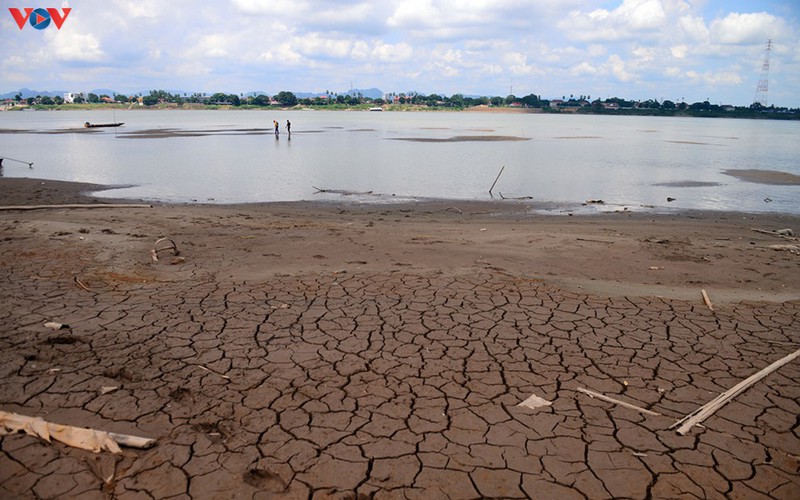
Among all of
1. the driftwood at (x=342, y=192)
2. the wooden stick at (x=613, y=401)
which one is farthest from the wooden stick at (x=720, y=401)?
the driftwood at (x=342, y=192)

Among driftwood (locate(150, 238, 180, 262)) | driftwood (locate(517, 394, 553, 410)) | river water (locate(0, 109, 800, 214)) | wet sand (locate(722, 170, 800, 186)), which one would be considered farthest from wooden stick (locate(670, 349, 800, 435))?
wet sand (locate(722, 170, 800, 186))

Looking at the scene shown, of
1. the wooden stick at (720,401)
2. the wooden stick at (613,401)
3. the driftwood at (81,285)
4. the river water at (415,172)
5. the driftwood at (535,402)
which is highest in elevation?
Result: the river water at (415,172)

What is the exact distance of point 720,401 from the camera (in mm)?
4348

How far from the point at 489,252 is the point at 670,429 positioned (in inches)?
222

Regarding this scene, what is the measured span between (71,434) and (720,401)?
202 inches

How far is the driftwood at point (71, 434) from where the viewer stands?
362 cm

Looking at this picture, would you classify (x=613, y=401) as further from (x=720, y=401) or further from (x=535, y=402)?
(x=720, y=401)

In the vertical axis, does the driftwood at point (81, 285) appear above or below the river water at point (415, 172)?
below

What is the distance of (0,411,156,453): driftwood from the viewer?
3619mm

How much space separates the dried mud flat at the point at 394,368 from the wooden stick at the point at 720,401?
0.21 ft

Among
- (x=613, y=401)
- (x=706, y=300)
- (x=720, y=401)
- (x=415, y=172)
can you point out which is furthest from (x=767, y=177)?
(x=613, y=401)

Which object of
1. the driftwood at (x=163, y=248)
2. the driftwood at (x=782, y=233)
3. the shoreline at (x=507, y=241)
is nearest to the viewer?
the shoreline at (x=507, y=241)

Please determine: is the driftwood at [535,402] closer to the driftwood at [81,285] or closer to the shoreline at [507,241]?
the shoreline at [507,241]

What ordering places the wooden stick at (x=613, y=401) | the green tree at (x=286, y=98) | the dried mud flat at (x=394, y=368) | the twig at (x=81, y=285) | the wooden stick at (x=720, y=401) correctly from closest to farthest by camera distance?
the dried mud flat at (x=394, y=368) → the wooden stick at (x=720, y=401) → the wooden stick at (x=613, y=401) → the twig at (x=81, y=285) → the green tree at (x=286, y=98)
